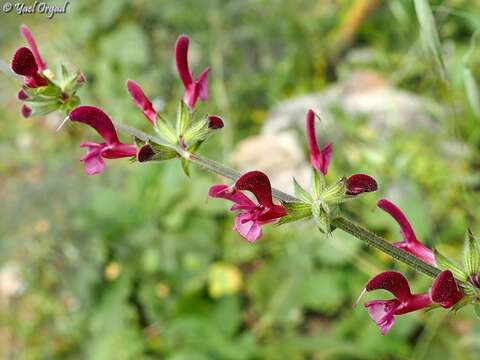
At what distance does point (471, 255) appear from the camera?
75 cm

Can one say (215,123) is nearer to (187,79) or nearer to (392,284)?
(187,79)

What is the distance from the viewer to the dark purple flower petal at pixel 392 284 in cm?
70

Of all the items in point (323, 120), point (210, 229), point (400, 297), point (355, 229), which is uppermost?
→ point (355, 229)

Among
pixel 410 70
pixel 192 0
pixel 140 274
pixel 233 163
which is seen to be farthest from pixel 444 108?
pixel 140 274

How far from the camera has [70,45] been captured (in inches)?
129

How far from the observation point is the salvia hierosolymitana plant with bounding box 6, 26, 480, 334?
2.30ft

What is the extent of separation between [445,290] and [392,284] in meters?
0.06

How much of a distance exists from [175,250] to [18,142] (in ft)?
4.88

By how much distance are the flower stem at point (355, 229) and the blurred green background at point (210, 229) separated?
1175 millimetres

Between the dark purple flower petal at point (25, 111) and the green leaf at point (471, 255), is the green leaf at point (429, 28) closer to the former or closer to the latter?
the green leaf at point (471, 255)

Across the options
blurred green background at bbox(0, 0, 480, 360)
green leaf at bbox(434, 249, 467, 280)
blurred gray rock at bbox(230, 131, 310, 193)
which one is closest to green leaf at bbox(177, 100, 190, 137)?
green leaf at bbox(434, 249, 467, 280)

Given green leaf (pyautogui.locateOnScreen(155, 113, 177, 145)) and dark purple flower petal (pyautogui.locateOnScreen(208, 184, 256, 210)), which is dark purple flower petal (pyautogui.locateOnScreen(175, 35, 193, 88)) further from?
dark purple flower petal (pyautogui.locateOnScreen(208, 184, 256, 210))

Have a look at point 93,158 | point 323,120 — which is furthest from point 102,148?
point 323,120

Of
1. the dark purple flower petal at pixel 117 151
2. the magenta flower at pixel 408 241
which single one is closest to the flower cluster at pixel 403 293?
the magenta flower at pixel 408 241
